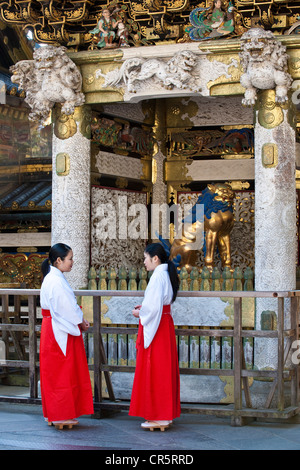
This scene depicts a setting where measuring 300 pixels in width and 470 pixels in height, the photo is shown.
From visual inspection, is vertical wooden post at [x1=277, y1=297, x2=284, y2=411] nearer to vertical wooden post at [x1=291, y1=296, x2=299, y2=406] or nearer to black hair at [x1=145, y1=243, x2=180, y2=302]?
vertical wooden post at [x1=291, y1=296, x2=299, y2=406]

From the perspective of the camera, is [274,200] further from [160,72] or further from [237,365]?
[237,365]

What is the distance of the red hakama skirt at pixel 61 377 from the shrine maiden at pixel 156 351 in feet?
1.49

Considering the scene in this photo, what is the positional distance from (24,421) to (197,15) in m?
4.23

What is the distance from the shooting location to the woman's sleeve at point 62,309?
704 cm

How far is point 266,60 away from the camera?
27.1 ft

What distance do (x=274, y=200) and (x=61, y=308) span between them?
249 cm

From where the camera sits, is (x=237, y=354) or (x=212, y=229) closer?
(x=237, y=354)

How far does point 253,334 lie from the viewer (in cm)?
722

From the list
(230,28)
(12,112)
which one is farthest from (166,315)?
(12,112)

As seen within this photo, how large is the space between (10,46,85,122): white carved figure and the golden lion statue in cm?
182

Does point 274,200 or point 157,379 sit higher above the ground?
point 274,200

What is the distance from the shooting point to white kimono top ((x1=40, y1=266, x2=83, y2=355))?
7043mm

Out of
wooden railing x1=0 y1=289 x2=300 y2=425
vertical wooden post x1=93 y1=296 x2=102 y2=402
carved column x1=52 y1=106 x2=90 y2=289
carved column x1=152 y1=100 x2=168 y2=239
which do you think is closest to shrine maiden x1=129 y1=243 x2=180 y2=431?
wooden railing x1=0 y1=289 x2=300 y2=425

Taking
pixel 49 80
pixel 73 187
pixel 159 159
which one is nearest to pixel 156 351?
pixel 73 187
